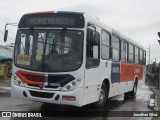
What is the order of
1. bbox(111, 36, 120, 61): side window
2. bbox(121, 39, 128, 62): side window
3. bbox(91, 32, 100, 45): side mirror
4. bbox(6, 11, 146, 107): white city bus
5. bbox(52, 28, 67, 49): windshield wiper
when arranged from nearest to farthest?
bbox(6, 11, 146, 107): white city bus, bbox(52, 28, 67, 49): windshield wiper, bbox(91, 32, 100, 45): side mirror, bbox(111, 36, 120, 61): side window, bbox(121, 39, 128, 62): side window

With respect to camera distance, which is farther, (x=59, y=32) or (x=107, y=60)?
(x=107, y=60)

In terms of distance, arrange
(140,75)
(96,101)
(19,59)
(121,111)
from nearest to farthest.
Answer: (19,59) → (96,101) → (121,111) → (140,75)

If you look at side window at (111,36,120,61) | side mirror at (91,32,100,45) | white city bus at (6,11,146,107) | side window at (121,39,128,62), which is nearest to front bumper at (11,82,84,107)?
white city bus at (6,11,146,107)

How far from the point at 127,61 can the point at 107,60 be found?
4021mm

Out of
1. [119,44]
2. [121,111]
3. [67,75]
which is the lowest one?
[121,111]

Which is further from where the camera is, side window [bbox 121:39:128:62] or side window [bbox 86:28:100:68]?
side window [bbox 121:39:128:62]

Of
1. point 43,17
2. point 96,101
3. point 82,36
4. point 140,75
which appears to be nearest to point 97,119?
point 96,101

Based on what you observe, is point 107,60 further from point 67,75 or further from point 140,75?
point 140,75

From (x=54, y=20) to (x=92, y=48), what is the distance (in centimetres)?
145

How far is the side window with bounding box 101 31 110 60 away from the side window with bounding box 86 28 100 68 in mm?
617

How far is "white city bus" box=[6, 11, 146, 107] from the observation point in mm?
10625

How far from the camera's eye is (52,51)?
10930mm

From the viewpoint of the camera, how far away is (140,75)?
70.1 feet

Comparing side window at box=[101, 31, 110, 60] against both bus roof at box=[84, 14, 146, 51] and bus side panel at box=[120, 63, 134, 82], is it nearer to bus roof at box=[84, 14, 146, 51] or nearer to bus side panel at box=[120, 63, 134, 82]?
bus roof at box=[84, 14, 146, 51]
